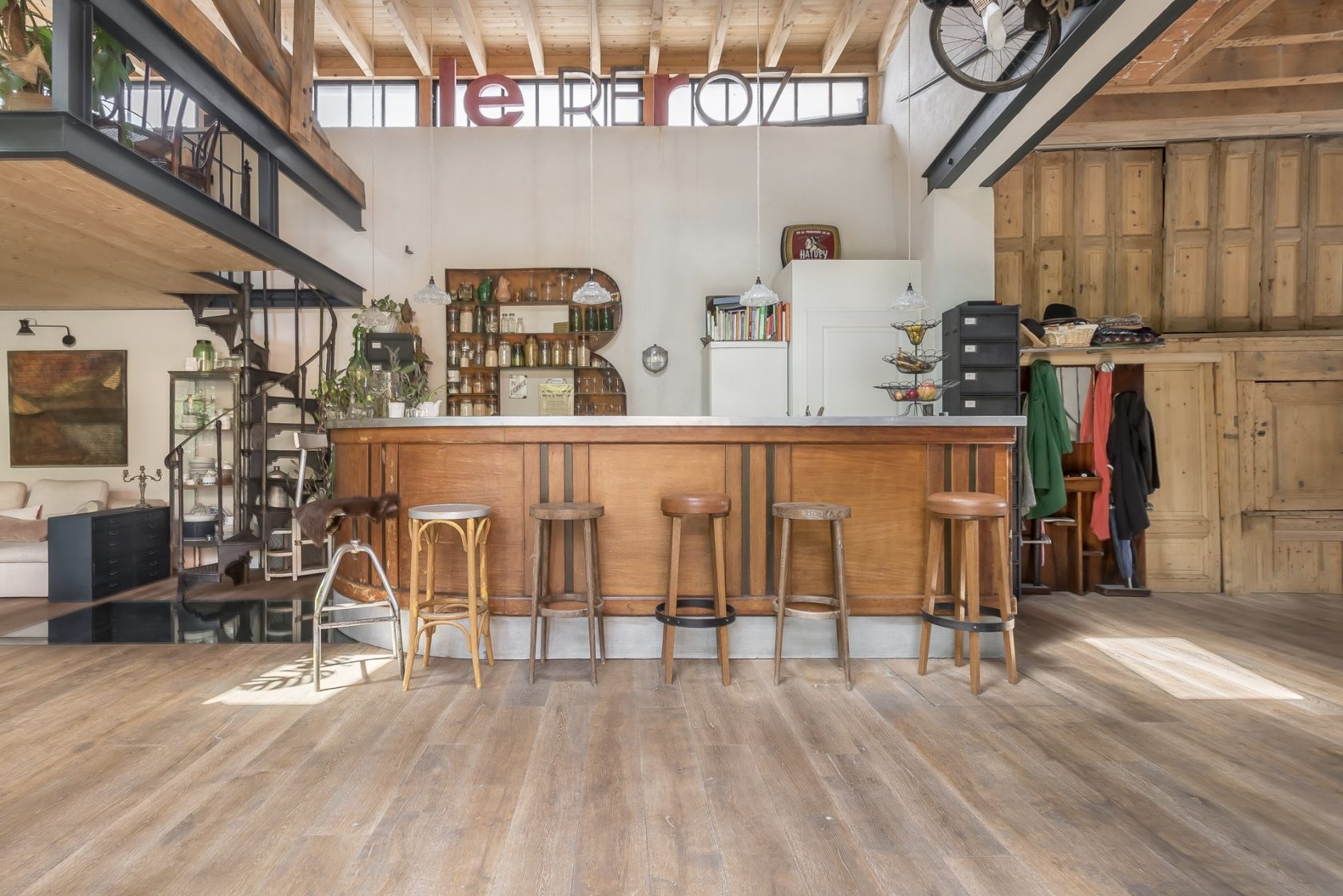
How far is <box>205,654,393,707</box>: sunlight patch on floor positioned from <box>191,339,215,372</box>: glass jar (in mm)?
4278

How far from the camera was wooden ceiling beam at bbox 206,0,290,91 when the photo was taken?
496 centimetres

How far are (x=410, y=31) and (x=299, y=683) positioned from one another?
592 centimetres

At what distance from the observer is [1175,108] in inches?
226

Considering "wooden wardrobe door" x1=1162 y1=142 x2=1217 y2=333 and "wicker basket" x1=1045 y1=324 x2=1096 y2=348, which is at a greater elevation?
"wooden wardrobe door" x1=1162 y1=142 x2=1217 y2=333

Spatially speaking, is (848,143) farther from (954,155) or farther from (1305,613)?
(1305,613)

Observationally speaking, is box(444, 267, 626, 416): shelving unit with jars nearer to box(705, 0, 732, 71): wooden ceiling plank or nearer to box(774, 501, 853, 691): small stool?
box(705, 0, 732, 71): wooden ceiling plank

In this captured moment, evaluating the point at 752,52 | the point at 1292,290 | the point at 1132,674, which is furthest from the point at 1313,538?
the point at 752,52

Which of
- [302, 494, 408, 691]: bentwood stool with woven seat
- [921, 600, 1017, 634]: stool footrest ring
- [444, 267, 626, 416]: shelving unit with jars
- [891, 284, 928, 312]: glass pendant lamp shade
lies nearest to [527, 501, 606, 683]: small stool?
[302, 494, 408, 691]: bentwood stool with woven seat

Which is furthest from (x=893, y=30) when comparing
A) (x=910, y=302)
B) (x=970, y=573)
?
(x=970, y=573)

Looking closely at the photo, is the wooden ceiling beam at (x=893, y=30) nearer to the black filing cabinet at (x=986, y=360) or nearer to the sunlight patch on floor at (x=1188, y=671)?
the black filing cabinet at (x=986, y=360)

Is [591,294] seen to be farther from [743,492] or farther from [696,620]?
[696,620]

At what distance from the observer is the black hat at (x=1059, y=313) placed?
5.70 metres

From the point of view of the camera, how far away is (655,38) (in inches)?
262

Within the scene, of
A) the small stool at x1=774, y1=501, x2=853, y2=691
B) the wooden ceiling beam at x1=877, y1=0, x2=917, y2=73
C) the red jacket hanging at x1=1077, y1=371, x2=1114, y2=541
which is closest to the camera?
the small stool at x1=774, y1=501, x2=853, y2=691
